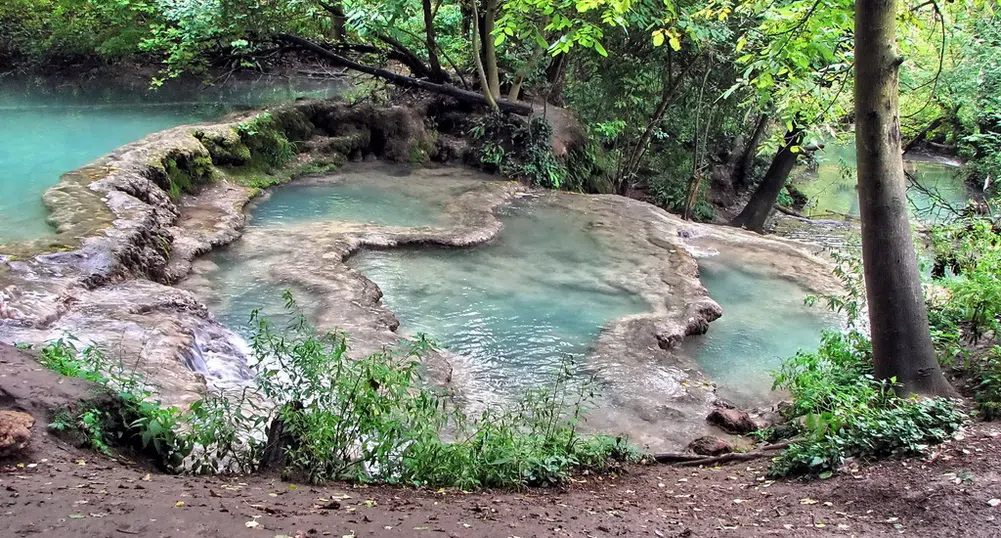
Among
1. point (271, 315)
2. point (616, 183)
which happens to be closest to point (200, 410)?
point (271, 315)

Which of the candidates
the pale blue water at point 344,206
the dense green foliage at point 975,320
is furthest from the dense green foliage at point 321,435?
the pale blue water at point 344,206

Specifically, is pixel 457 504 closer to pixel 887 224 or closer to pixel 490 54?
pixel 887 224

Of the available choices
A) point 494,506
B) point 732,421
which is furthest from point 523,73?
point 494,506

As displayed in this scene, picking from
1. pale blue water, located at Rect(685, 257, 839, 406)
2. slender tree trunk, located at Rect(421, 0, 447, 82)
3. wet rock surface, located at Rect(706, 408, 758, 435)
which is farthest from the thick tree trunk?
wet rock surface, located at Rect(706, 408, 758, 435)

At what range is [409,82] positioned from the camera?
1723 centimetres

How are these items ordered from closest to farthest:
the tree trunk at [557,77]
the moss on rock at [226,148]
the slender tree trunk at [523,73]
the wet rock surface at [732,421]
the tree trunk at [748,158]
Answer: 1. the wet rock surface at [732,421]
2. the moss on rock at [226,148]
3. the slender tree trunk at [523,73]
4. the tree trunk at [557,77]
5. the tree trunk at [748,158]

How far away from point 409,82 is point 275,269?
932 cm

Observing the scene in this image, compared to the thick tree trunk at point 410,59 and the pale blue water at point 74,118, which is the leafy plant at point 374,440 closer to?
the pale blue water at point 74,118

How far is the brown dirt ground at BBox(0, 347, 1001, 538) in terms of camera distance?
10.7 feet

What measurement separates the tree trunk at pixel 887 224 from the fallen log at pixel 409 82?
11753 millimetres

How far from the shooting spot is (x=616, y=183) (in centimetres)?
1828

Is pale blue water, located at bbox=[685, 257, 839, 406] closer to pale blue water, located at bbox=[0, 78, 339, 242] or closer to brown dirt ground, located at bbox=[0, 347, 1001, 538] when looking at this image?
brown dirt ground, located at bbox=[0, 347, 1001, 538]

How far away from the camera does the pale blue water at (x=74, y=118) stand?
10320 mm

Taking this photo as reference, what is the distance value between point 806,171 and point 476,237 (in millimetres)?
21793
